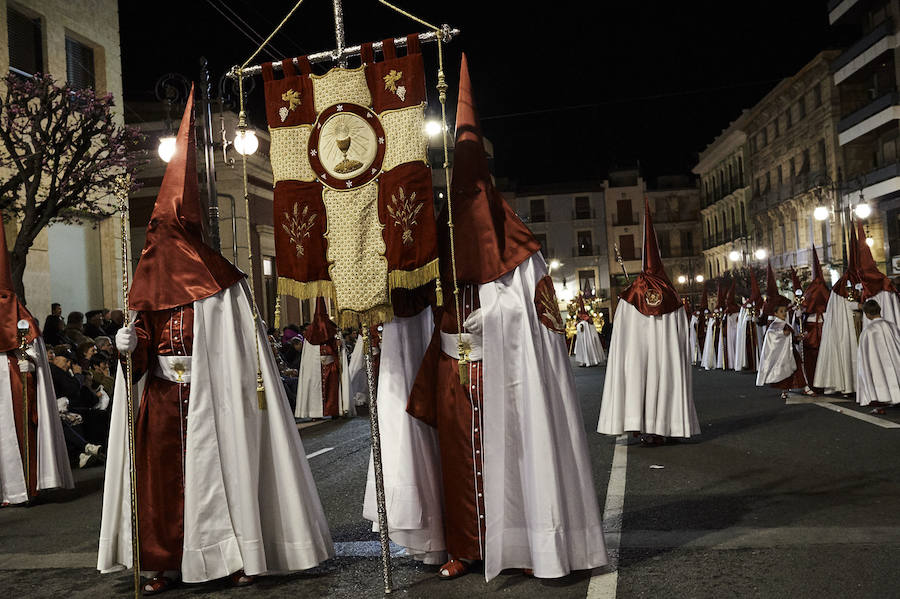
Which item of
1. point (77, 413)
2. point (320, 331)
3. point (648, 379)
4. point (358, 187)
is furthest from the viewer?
point (320, 331)

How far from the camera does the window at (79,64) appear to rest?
2117cm

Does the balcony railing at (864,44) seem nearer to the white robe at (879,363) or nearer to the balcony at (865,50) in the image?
the balcony at (865,50)

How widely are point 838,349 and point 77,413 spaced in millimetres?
12207

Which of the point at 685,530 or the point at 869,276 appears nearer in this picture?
the point at 685,530

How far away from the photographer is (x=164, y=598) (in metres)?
5.15

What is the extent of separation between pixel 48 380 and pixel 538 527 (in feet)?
21.9

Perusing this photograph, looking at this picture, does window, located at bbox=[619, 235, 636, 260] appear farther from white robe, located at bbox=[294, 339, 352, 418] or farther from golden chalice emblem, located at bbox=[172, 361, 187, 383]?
golden chalice emblem, located at bbox=[172, 361, 187, 383]

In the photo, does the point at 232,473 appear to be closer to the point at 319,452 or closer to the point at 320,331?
the point at 319,452

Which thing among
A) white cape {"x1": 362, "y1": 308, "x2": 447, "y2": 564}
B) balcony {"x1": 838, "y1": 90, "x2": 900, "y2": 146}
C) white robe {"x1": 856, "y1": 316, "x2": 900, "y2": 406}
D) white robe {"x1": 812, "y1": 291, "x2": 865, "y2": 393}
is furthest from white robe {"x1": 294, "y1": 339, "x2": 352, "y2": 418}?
balcony {"x1": 838, "y1": 90, "x2": 900, "y2": 146}

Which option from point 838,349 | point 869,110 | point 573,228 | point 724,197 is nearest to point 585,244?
point 573,228

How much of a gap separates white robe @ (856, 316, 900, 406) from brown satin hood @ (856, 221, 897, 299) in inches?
36.4

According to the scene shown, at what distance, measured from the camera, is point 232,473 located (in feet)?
17.4

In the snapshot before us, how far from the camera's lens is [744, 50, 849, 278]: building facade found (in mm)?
43906

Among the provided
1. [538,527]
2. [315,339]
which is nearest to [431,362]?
[538,527]
